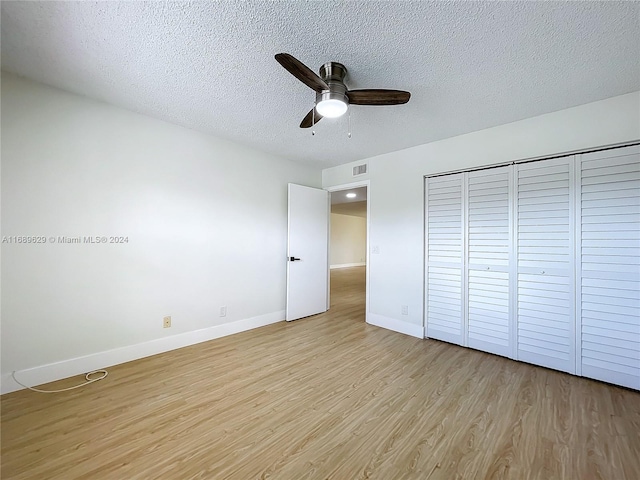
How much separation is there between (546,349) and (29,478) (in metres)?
3.90

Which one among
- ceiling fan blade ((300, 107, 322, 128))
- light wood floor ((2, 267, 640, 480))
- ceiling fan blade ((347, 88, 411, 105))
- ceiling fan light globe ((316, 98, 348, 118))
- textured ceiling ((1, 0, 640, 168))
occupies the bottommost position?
light wood floor ((2, 267, 640, 480))

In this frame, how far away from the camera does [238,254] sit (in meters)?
3.52

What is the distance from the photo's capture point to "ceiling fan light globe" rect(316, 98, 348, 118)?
183 cm

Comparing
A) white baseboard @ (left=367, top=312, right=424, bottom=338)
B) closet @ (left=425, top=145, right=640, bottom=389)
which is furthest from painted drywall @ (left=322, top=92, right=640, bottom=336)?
closet @ (left=425, top=145, right=640, bottom=389)

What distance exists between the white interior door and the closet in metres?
1.70

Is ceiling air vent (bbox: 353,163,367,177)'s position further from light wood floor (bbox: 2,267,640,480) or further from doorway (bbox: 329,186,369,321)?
doorway (bbox: 329,186,369,321)

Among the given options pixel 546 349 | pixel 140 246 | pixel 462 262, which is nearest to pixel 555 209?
pixel 462 262

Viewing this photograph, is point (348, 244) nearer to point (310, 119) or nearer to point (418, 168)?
point (418, 168)

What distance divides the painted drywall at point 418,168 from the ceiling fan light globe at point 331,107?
1890 mm

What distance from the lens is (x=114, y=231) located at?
2553 millimetres

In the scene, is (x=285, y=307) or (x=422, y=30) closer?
(x=422, y=30)

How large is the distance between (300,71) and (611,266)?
2.99m

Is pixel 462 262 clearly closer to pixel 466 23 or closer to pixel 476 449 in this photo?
pixel 476 449

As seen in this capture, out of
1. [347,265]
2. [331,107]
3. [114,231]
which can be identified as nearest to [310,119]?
[331,107]
